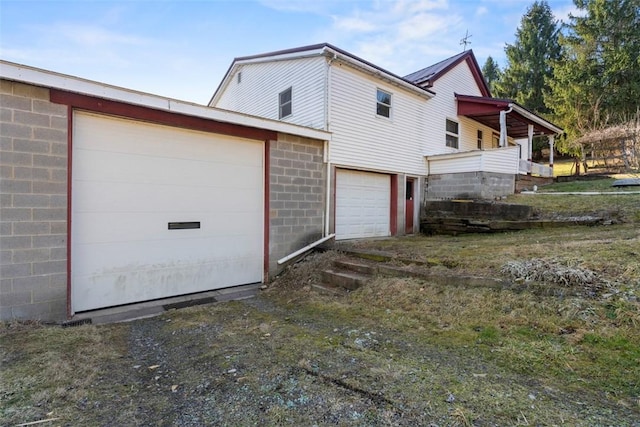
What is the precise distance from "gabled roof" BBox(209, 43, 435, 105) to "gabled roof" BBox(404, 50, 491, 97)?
481mm

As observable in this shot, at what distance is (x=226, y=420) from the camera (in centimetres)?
225

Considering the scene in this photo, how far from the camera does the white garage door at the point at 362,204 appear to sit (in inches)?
339

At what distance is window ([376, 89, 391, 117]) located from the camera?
9.49 m

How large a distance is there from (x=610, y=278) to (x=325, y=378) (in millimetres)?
3623

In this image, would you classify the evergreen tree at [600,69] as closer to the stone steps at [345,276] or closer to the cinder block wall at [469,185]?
the cinder block wall at [469,185]

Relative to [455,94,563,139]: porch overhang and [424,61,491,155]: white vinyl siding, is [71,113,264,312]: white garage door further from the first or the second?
[455,94,563,139]: porch overhang

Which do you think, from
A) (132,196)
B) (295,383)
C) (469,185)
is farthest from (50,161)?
(469,185)

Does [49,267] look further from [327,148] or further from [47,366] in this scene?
[327,148]

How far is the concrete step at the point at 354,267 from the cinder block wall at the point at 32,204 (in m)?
4.36

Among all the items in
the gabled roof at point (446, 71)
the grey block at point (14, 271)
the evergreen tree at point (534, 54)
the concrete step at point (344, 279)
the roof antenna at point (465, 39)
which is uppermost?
the evergreen tree at point (534, 54)

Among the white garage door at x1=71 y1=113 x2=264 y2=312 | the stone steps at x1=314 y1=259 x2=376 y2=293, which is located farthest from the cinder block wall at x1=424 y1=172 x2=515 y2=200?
the white garage door at x1=71 y1=113 x2=264 y2=312

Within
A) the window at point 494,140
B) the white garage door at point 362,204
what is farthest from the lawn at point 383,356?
the window at point 494,140

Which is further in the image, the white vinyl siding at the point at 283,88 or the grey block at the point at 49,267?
the white vinyl siding at the point at 283,88

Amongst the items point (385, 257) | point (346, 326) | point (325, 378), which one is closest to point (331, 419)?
point (325, 378)
